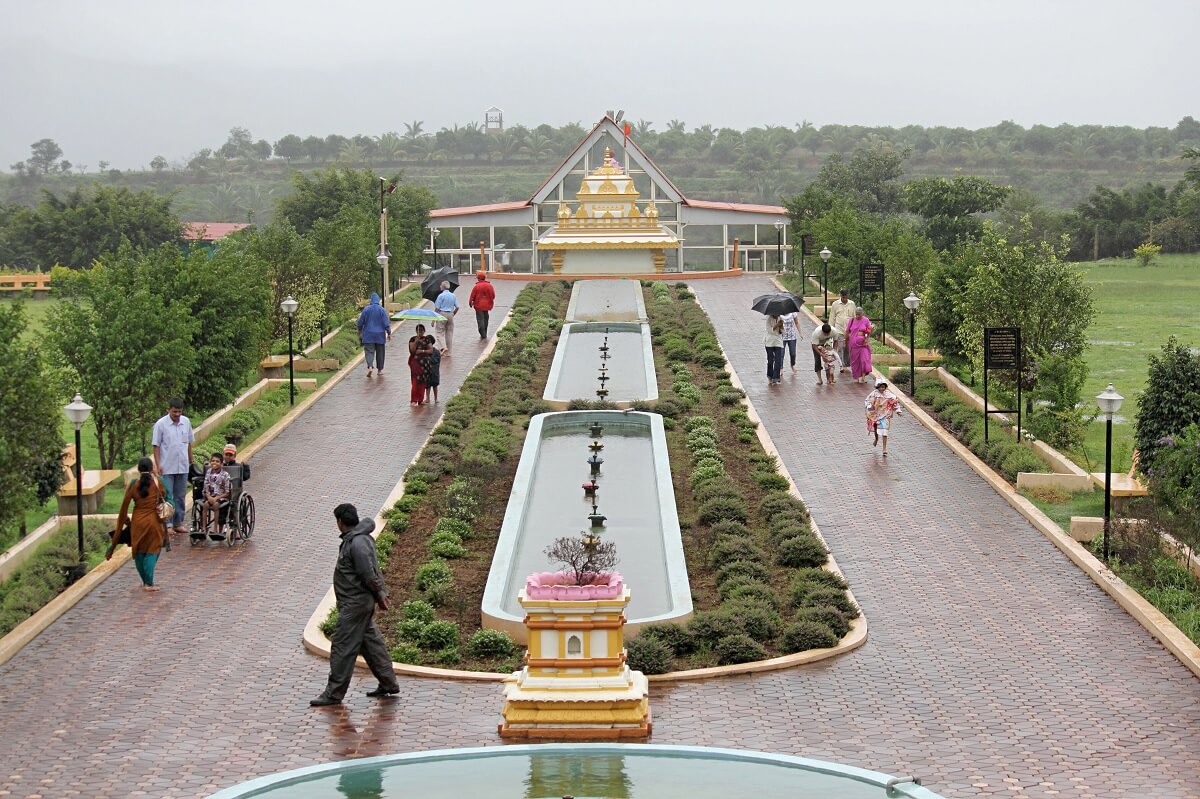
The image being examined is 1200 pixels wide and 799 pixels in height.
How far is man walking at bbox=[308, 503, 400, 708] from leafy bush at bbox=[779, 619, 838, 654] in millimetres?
3434

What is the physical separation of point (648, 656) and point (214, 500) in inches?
249

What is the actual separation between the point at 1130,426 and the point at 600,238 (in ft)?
80.9

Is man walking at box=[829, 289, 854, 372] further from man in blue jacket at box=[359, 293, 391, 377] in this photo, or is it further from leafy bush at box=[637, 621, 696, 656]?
leafy bush at box=[637, 621, 696, 656]

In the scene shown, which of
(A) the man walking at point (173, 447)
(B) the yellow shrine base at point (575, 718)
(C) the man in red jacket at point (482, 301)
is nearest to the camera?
(B) the yellow shrine base at point (575, 718)

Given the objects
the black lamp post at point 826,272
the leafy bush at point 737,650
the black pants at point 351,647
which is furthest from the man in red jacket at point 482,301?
the black pants at point 351,647

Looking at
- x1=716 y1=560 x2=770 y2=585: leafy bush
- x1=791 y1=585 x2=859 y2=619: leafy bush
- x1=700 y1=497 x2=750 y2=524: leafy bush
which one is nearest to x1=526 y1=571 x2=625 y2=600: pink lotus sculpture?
x1=791 y1=585 x2=859 y2=619: leafy bush

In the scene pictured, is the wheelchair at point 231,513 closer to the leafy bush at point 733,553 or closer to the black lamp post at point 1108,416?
the leafy bush at point 733,553

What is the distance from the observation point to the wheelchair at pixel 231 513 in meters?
18.4

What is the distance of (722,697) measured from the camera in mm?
13414

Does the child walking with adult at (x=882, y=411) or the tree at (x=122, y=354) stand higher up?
the tree at (x=122, y=354)

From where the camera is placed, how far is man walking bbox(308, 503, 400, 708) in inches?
508

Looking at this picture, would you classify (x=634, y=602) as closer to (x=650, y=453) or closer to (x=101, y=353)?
(x=650, y=453)

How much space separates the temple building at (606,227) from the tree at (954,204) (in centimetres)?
797

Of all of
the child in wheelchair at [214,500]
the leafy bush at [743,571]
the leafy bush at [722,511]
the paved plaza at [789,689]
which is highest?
the child in wheelchair at [214,500]
